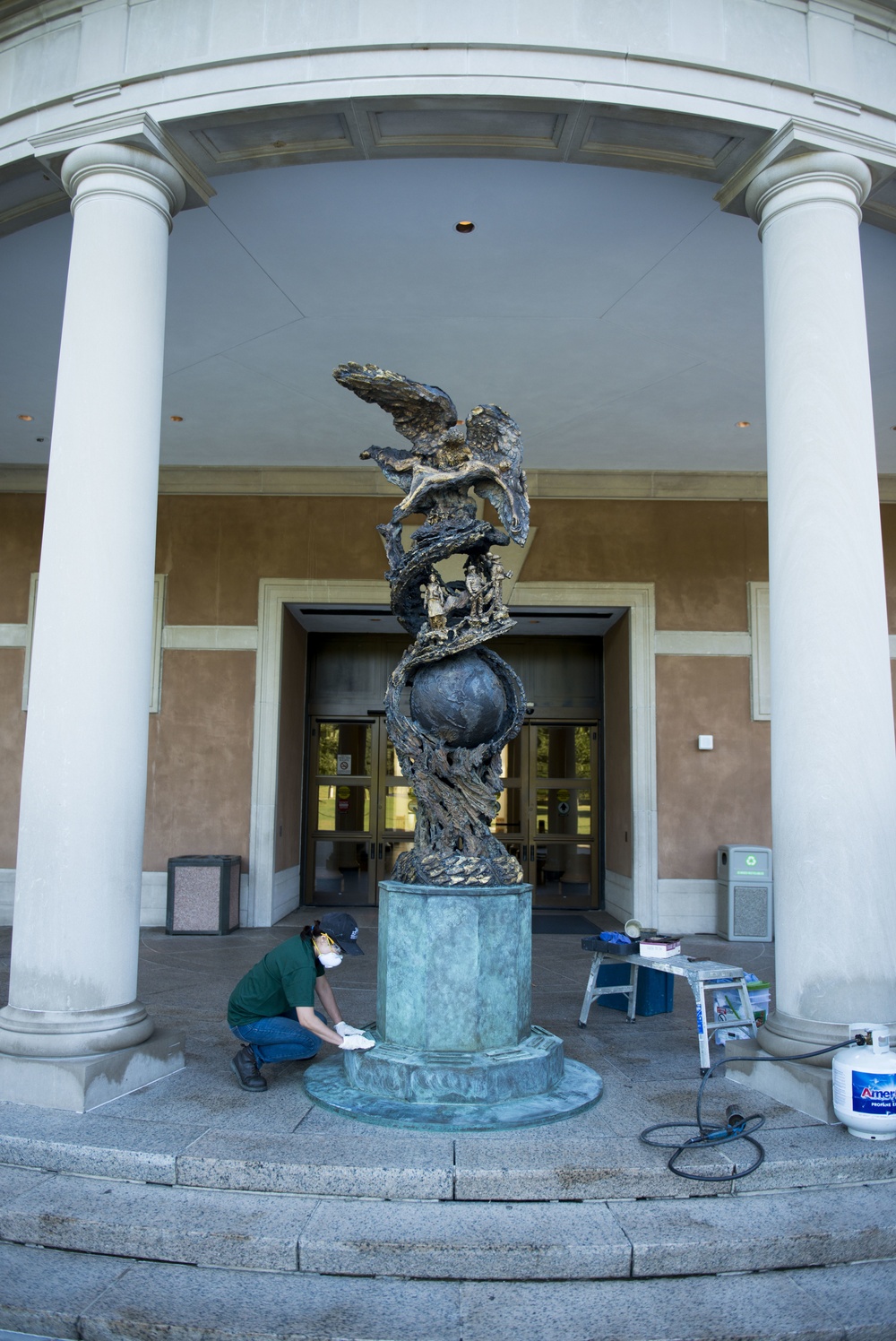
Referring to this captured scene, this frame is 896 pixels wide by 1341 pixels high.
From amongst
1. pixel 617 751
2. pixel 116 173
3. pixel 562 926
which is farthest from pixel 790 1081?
pixel 617 751

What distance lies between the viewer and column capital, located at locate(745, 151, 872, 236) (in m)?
5.30

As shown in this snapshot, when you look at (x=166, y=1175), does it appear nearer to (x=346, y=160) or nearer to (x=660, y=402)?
(x=346, y=160)

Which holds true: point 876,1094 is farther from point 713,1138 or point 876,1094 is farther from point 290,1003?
point 290,1003

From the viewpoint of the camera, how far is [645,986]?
266 inches

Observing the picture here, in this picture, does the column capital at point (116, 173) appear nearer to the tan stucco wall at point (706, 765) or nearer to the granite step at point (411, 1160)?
the granite step at point (411, 1160)

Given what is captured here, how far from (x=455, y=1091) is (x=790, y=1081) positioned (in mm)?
1642

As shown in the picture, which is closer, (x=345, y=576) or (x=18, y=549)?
(x=345, y=576)

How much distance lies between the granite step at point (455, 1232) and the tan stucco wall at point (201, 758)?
7.13 meters

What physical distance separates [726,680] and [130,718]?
7.89 metres

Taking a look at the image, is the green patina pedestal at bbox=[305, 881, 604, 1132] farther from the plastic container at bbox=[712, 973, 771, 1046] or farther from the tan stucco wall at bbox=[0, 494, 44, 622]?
the tan stucco wall at bbox=[0, 494, 44, 622]

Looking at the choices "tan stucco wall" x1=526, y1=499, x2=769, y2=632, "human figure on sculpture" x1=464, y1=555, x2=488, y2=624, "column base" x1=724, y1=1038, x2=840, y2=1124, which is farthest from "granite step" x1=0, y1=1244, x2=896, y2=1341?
"tan stucco wall" x1=526, y1=499, x2=769, y2=632

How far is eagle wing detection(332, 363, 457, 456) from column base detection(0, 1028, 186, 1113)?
3527 mm

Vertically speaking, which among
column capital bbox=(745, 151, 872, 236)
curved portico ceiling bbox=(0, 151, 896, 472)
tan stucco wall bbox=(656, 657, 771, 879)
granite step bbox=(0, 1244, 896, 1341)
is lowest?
granite step bbox=(0, 1244, 896, 1341)

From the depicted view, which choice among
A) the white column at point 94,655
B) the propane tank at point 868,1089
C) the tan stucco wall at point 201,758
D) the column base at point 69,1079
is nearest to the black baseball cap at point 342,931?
the white column at point 94,655
